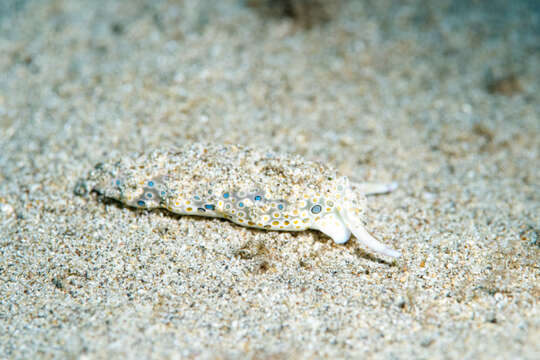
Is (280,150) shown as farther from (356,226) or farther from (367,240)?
(367,240)

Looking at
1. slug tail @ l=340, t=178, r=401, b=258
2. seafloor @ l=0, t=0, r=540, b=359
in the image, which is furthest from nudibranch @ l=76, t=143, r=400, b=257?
seafloor @ l=0, t=0, r=540, b=359

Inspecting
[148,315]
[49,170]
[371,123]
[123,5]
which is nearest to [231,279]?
[148,315]

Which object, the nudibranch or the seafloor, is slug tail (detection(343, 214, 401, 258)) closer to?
the nudibranch

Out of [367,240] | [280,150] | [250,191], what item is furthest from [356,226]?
[280,150]

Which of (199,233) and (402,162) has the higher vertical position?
(402,162)

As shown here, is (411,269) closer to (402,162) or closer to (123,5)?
(402,162)
